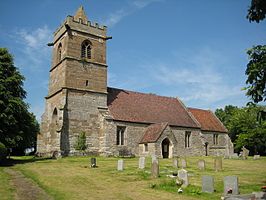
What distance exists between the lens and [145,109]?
37219 millimetres

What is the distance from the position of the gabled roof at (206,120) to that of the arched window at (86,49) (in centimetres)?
1715

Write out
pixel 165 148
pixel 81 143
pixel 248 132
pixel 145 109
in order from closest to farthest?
pixel 81 143 < pixel 165 148 < pixel 145 109 < pixel 248 132

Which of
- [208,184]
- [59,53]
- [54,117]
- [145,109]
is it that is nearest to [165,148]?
[145,109]

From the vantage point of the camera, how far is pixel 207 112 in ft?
152

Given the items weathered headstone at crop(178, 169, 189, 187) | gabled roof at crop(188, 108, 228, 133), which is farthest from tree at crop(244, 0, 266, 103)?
gabled roof at crop(188, 108, 228, 133)

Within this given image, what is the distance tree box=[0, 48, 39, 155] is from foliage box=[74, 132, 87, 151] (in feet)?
16.4

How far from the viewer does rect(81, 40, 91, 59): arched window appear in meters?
34.7

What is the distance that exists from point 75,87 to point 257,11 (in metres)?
25.9

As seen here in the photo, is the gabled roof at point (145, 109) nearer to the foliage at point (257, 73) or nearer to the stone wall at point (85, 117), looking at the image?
the stone wall at point (85, 117)

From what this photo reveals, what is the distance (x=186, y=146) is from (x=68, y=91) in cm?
1643

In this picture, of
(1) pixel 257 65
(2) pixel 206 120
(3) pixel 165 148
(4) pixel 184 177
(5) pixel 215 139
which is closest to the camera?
(1) pixel 257 65

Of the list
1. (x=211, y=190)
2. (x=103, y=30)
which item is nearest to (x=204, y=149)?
(x=103, y=30)

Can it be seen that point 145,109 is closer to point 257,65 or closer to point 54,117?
point 54,117

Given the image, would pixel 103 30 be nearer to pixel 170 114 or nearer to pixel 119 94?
pixel 119 94
